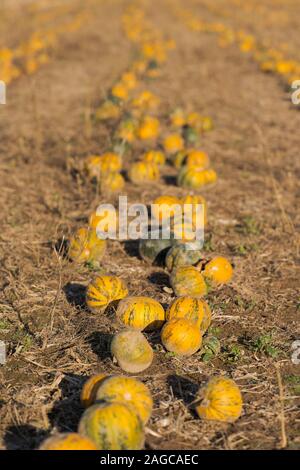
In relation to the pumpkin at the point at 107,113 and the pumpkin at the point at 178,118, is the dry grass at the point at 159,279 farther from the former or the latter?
the pumpkin at the point at 178,118

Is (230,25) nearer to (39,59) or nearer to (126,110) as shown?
(39,59)

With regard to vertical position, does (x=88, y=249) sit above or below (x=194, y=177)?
below

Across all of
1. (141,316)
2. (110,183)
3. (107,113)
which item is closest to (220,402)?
(141,316)

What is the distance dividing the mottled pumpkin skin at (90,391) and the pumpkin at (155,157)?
603cm

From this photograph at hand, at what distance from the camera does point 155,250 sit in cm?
682

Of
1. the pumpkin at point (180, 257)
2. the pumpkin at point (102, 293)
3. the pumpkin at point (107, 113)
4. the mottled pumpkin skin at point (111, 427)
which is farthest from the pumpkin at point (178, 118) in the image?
the mottled pumpkin skin at point (111, 427)

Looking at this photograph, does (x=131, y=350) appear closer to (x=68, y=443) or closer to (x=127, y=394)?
(x=127, y=394)

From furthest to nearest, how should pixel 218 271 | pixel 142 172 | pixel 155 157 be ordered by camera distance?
pixel 155 157, pixel 142 172, pixel 218 271

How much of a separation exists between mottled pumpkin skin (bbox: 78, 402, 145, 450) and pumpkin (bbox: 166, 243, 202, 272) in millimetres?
2775

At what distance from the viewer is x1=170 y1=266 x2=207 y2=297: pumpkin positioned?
19.7 feet

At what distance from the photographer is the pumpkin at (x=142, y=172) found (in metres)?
9.44
